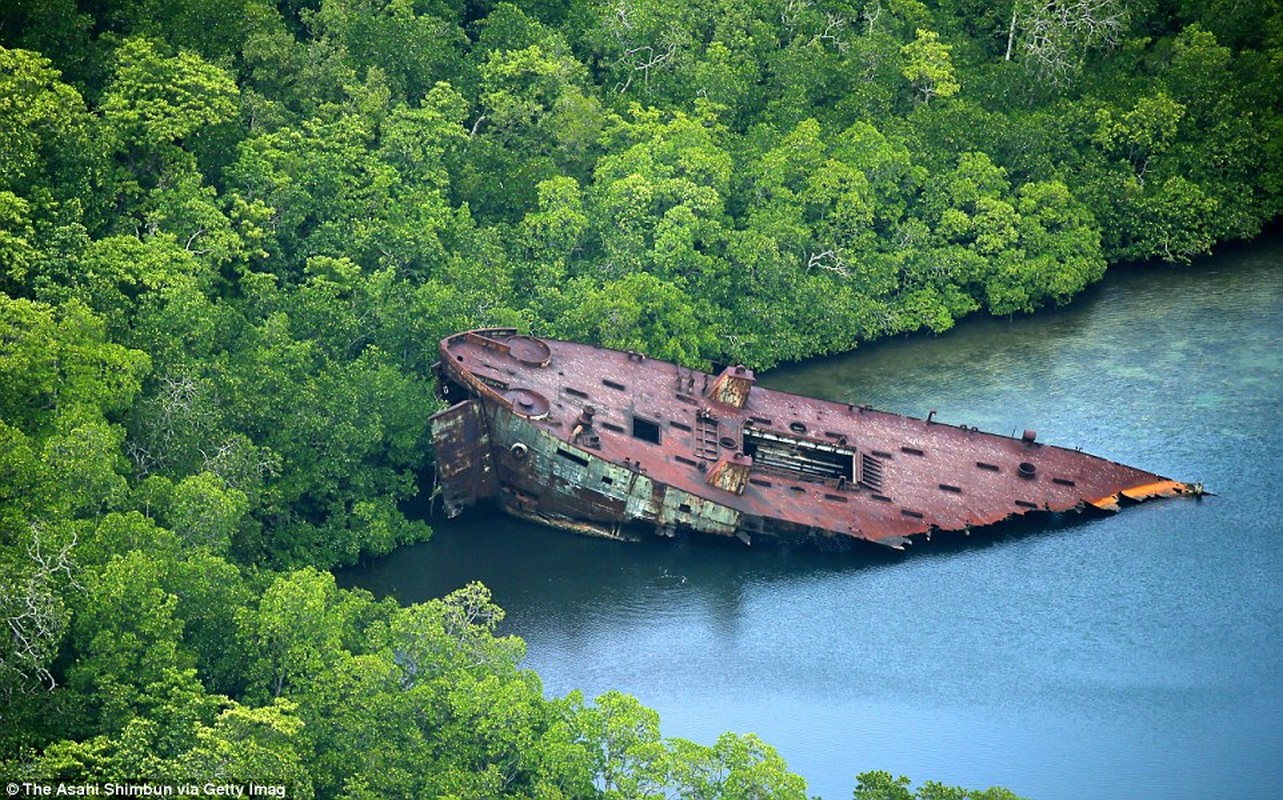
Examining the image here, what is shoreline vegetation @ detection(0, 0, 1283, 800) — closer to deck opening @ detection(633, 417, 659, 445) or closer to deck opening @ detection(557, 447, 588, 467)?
deck opening @ detection(557, 447, 588, 467)

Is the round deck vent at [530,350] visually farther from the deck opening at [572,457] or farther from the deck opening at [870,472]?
the deck opening at [870,472]

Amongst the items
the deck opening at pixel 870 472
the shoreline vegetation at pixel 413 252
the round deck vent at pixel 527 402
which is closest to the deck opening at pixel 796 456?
the deck opening at pixel 870 472

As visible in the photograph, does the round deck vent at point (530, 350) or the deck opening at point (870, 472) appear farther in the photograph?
the round deck vent at point (530, 350)

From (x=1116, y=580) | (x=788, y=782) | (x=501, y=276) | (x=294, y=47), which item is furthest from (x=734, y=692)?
Answer: (x=294, y=47)

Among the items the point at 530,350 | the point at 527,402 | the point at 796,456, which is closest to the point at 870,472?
the point at 796,456

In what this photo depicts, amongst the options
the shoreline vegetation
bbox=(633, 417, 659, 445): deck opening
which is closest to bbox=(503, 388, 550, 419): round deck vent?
bbox=(633, 417, 659, 445): deck opening

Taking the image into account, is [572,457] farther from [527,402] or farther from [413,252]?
[413,252]

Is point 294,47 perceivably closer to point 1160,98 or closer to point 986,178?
point 986,178
